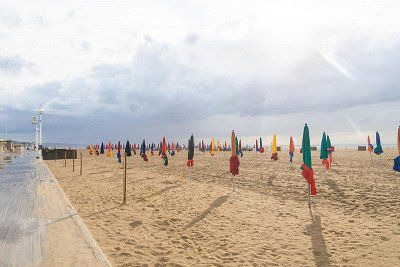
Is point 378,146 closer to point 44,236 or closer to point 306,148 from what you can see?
point 306,148

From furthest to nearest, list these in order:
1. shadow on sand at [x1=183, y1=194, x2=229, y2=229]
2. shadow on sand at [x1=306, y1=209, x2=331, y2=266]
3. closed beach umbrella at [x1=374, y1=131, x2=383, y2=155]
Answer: closed beach umbrella at [x1=374, y1=131, x2=383, y2=155], shadow on sand at [x1=183, y1=194, x2=229, y2=229], shadow on sand at [x1=306, y1=209, x2=331, y2=266]

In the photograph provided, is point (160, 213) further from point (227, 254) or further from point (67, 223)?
point (227, 254)

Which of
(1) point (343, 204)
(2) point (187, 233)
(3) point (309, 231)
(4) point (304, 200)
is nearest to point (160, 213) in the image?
(2) point (187, 233)

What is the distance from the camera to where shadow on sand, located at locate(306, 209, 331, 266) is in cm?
597

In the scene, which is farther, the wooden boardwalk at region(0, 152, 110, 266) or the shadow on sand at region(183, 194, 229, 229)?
the shadow on sand at region(183, 194, 229, 229)

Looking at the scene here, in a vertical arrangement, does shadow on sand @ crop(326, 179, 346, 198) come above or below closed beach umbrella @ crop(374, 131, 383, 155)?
below

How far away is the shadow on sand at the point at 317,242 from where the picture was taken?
5970 mm

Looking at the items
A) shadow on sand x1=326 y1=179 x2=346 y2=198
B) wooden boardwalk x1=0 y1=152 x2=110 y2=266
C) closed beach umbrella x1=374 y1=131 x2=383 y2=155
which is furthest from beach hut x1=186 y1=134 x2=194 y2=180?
closed beach umbrella x1=374 y1=131 x2=383 y2=155

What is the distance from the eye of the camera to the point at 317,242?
7047mm

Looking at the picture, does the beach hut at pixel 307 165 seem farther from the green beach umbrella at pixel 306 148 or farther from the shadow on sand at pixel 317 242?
the shadow on sand at pixel 317 242

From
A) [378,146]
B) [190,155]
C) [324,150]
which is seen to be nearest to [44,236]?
[190,155]

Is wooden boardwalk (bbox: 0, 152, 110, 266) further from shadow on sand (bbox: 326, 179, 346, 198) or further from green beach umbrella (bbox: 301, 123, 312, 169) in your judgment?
shadow on sand (bbox: 326, 179, 346, 198)

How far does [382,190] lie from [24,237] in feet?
46.6

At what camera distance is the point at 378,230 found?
7816 mm
